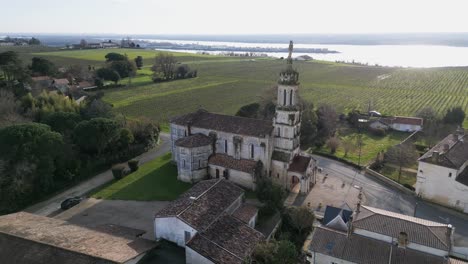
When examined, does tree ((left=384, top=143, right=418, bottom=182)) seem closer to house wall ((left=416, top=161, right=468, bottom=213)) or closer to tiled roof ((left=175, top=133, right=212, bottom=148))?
house wall ((left=416, top=161, right=468, bottom=213))

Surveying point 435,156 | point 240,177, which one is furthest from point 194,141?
point 435,156

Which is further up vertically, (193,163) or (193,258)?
(193,163)

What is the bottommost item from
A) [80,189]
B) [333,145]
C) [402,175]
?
[80,189]

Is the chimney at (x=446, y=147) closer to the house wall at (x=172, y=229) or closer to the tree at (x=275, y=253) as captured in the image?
the tree at (x=275, y=253)

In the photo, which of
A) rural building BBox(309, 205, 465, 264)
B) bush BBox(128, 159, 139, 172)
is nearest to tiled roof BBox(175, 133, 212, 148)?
bush BBox(128, 159, 139, 172)

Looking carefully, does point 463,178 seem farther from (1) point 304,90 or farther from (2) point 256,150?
(1) point 304,90

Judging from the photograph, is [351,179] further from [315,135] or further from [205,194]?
[205,194]
